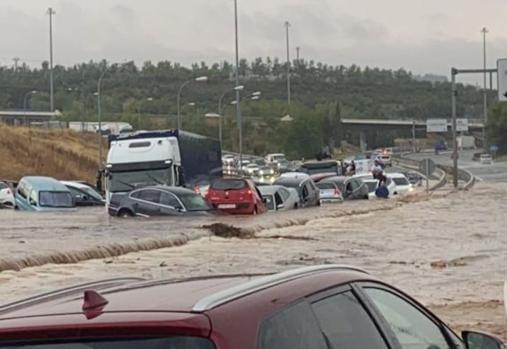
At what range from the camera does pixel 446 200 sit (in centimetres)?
5169

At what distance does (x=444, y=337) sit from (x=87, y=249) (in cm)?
1785

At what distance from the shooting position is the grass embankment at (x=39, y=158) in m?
71.4

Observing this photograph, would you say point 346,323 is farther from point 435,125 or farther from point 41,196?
point 435,125

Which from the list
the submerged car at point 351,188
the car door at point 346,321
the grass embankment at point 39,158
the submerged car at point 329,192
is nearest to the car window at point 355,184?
the submerged car at point 351,188

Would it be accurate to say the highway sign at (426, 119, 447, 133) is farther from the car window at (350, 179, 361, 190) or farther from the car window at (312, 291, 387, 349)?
the car window at (312, 291, 387, 349)

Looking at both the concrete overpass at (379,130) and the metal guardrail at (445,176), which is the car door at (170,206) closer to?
the metal guardrail at (445,176)

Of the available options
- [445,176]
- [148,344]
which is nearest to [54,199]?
[148,344]

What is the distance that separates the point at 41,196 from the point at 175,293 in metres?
39.6

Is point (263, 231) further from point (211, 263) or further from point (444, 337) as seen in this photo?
point (444, 337)

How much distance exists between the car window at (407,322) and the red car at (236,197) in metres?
32.5

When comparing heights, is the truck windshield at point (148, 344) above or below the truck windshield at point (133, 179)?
above

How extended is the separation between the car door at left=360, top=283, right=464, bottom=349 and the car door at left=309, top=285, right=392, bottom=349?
0.13m

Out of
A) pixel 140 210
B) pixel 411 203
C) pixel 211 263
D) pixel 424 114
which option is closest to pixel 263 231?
pixel 140 210

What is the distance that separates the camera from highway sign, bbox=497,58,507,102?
35.8m
